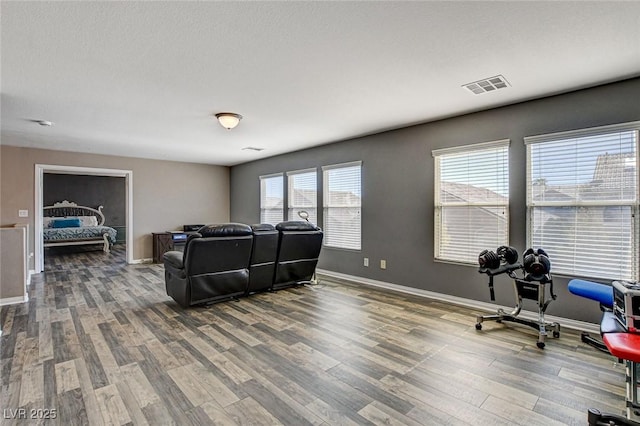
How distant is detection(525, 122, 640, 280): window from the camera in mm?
2953

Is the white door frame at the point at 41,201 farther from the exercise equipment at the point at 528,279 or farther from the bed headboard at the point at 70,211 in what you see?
the exercise equipment at the point at 528,279

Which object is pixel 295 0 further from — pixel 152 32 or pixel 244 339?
pixel 244 339

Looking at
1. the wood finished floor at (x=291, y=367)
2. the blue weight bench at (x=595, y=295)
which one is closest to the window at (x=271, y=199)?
the wood finished floor at (x=291, y=367)

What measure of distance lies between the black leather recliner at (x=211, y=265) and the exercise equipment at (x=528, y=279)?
285cm

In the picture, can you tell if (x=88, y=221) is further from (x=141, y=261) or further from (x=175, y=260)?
(x=175, y=260)

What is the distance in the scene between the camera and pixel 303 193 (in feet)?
21.2

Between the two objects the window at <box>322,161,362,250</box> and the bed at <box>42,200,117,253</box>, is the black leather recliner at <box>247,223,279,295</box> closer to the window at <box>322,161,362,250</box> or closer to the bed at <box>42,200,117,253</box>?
the window at <box>322,161,362,250</box>

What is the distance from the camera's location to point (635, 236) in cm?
291

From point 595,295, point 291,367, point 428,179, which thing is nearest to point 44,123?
point 291,367

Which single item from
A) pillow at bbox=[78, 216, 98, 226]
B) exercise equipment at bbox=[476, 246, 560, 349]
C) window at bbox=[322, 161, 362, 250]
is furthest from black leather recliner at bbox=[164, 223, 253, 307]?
pillow at bbox=[78, 216, 98, 226]

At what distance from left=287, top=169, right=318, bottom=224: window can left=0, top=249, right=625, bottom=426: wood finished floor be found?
2.59 meters

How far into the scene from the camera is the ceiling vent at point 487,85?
2967 mm

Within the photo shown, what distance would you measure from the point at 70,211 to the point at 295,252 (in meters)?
9.33

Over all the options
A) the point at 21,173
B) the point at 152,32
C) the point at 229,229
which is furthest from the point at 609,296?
the point at 21,173
